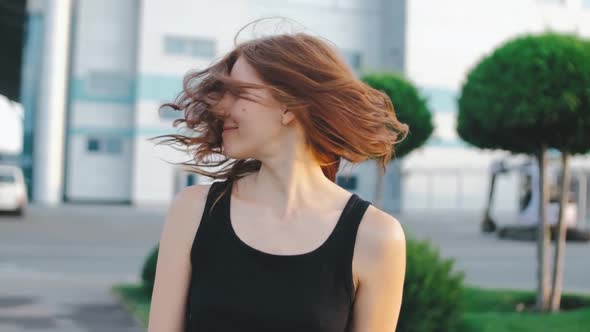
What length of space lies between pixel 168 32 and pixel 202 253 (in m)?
31.1

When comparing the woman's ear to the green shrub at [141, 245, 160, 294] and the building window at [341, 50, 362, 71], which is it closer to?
the green shrub at [141, 245, 160, 294]

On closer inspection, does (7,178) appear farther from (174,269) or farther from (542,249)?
(174,269)

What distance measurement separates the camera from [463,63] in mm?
33656

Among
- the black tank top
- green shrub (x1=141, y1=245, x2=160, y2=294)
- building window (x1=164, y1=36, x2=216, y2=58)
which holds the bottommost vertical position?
green shrub (x1=141, y1=245, x2=160, y2=294)

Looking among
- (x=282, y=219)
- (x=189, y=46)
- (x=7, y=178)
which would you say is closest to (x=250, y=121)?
(x=282, y=219)

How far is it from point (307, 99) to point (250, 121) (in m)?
0.12

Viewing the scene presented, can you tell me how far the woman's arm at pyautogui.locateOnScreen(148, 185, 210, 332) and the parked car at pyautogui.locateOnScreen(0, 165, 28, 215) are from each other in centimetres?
2101

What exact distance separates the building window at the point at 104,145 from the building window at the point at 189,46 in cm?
460

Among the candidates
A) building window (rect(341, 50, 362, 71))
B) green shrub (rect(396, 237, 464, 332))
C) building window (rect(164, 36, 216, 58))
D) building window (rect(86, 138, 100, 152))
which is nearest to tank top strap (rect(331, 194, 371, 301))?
green shrub (rect(396, 237, 464, 332))

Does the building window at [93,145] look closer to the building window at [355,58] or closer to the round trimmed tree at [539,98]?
the building window at [355,58]

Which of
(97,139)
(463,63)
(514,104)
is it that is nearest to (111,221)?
(97,139)

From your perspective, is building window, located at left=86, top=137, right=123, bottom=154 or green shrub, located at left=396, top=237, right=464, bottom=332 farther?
building window, located at left=86, top=137, right=123, bottom=154

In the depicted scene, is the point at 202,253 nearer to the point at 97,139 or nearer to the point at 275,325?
the point at 275,325

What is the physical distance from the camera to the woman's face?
1.42 m
